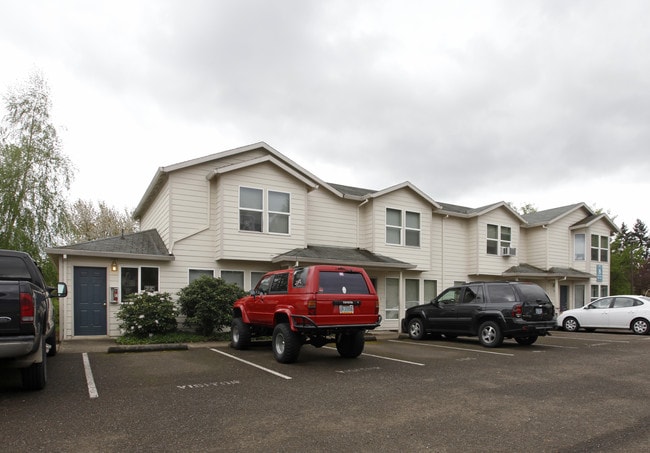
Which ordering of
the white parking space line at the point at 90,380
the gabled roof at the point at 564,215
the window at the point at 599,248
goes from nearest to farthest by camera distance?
1. the white parking space line at the point at 90,380
2. the gabled roof at the point at 564,215
3. the window at the point at 599,248

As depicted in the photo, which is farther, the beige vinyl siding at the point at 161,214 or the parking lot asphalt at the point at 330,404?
the beige vinyl siding at the point at 161,214

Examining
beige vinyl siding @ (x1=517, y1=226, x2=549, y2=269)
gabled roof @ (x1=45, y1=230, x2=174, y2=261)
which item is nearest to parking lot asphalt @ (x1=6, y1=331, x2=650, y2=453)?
gabled roof @ (x1=45, y1=230, x2=174, y2=261)

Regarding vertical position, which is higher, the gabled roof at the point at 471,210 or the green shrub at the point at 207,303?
the gabled roof at the point at 471,210

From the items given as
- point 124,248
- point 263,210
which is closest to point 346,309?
point 263,210

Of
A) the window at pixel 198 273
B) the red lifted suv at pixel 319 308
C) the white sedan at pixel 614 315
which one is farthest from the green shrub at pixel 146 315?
the white sedan at pixel 614 315

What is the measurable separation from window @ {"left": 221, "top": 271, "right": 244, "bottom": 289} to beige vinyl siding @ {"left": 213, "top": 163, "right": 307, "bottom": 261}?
0.81m

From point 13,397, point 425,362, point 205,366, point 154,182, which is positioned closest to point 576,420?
point 425,362

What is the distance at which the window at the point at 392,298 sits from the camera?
759 inches

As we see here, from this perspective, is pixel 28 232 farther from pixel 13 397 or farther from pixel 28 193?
pixel 13 397

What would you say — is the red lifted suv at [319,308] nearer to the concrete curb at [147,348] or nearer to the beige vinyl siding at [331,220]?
the concrete curb at [147,348]

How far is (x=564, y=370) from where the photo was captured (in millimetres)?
9242

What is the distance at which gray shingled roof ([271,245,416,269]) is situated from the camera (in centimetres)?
1557

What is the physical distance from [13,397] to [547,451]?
22.6ft

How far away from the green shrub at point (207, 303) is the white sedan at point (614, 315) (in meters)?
12.2
